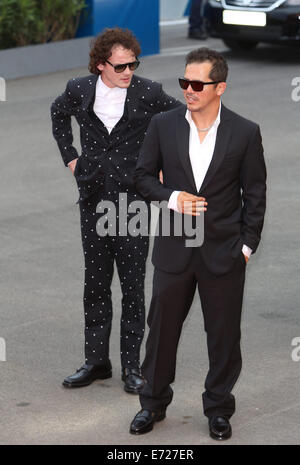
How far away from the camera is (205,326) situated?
18.4 ft

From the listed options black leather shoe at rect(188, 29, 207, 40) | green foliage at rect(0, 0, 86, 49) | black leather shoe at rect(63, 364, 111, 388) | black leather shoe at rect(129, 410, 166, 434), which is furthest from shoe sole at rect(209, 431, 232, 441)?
black leather shoe at rect(188, 29, 207, 40)

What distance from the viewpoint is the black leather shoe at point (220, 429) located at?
5586 millimetres

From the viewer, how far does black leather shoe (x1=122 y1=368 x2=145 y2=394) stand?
6277mm

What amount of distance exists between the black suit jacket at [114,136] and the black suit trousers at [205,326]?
84cm

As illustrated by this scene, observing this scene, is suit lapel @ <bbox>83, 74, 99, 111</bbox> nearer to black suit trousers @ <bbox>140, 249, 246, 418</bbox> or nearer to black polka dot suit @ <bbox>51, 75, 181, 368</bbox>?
black polka dot suit @ <bbox>51, 75, 181, 368</bbox>

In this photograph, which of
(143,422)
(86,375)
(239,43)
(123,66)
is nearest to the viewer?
(143,422)

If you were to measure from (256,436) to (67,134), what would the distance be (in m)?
2.17

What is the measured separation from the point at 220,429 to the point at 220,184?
1245 mm

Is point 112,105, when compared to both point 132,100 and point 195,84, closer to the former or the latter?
point 132,100

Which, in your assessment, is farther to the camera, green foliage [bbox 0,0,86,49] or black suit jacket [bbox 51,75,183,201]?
green foliage [bbox 0,0,86,49]

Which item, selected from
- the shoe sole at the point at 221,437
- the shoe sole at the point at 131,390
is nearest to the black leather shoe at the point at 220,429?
the shoe sole at the point at 221,437

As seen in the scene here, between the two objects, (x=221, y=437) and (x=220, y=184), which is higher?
(x=220, y=184)

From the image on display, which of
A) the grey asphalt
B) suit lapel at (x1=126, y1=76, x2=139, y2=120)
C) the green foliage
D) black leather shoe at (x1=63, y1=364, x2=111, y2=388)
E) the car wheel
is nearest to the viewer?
the grey asphalt

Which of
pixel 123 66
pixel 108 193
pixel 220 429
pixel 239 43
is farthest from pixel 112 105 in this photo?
pixel 239 43
